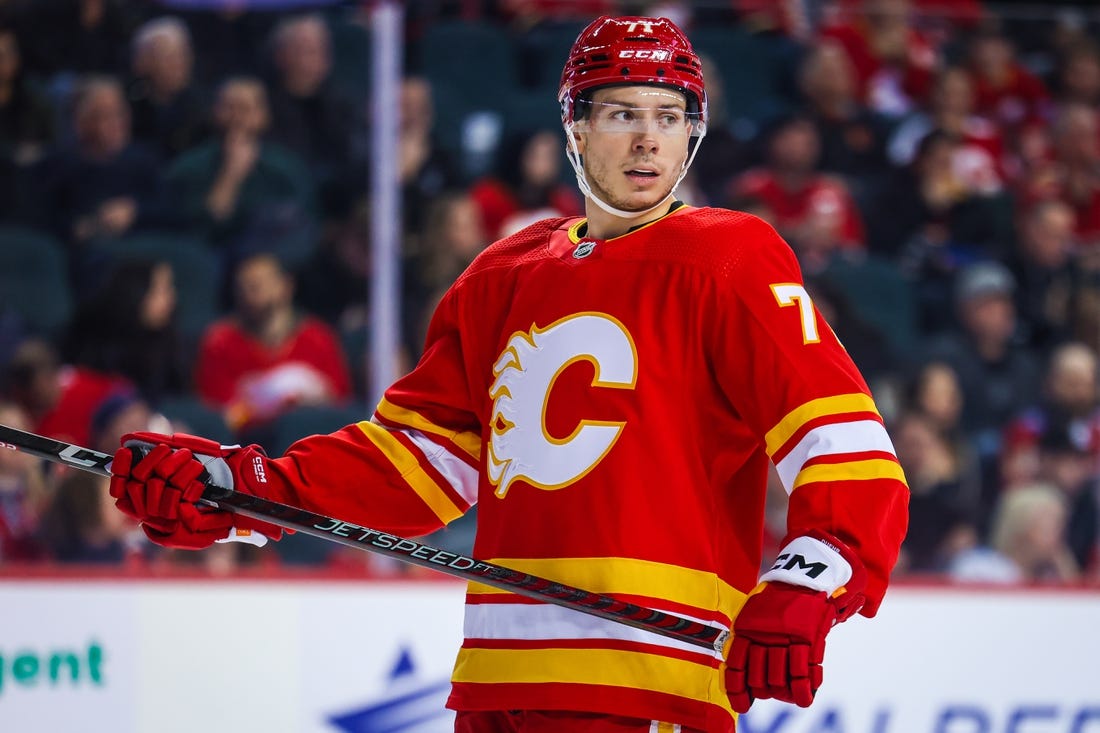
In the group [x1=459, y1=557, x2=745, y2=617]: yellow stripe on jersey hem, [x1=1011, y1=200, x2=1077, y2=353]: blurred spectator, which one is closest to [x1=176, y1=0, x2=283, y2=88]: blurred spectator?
[x1=1011, y1=200, x2=1077, y2=353]: blurred spectator

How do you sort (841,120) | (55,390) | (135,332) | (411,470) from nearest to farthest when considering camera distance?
(411,470) < (55,390) < (135,332) < (841,120)

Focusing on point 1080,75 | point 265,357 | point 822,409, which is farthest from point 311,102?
point 822,409

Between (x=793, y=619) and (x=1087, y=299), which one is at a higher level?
(x=1087, y=299)

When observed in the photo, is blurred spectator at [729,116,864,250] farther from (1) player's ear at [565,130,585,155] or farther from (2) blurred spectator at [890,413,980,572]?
(1) player's ear at [565,130,585,155]

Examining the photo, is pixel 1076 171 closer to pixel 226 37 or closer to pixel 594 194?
pixel 226 37

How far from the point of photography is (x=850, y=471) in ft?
5.58

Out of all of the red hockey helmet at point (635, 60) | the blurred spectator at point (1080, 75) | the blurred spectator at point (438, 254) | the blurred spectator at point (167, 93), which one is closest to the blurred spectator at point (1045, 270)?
the blurred spectator at point (1080, 75)

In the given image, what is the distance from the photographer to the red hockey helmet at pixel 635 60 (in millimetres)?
1930

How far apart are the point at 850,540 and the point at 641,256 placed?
431 millimetres

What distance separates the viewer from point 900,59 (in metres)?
4.74

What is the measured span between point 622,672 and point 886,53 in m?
3.29

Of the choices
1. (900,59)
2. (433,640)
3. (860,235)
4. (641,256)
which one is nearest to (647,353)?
(641,256)

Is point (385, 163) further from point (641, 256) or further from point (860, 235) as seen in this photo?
point (641, 256)

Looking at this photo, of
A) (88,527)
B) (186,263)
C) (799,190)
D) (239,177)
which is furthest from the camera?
(799,190)
